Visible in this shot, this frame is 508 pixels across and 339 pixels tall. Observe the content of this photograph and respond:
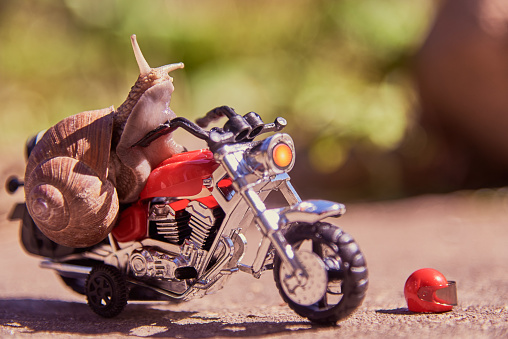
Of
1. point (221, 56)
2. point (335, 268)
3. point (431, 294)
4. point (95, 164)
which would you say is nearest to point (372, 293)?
point (431, 294)

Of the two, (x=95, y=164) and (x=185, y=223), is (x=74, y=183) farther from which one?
(x=185, y=223)

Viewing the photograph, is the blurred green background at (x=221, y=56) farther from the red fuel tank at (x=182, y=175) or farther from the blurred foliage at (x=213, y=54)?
the red fuel tank at (x=182, y=175)

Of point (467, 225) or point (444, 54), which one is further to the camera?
point (444, 54)

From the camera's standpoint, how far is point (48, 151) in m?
3.25

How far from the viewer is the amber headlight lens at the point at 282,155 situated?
9.43 ft

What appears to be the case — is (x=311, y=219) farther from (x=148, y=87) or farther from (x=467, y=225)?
(x=467, y=225)

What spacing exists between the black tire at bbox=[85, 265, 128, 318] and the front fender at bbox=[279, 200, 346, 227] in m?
1.05

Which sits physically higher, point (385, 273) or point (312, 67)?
point (312, 67)

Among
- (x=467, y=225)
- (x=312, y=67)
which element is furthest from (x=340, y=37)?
(x=467, y=225)

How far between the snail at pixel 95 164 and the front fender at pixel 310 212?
2.87 feet

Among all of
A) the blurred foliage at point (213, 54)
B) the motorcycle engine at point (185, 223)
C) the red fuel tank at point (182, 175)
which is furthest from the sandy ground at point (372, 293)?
the blurred foliage at point (213, 54)

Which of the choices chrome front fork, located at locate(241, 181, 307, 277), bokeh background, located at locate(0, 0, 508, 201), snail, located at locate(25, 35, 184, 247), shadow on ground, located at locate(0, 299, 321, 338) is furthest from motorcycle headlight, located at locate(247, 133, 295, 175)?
bokeh background, located at locate(0, 0, 508, 201)

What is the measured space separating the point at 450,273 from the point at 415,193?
3.25 metres

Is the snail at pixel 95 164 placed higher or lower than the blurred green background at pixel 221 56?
lower
